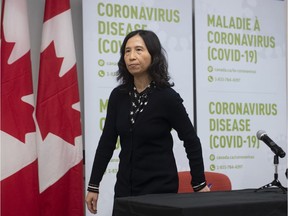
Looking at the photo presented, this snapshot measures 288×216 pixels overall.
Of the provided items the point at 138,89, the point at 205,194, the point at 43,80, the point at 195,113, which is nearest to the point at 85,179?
the point at 43,80

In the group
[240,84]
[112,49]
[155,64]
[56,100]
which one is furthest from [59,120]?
[240,84]

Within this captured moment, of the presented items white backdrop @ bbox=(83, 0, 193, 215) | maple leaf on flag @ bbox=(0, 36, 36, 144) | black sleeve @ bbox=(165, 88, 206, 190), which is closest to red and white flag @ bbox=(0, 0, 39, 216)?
maple leaf on flag @ bbox=(0, 36, 36, 144)

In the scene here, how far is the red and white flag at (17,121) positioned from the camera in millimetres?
3354

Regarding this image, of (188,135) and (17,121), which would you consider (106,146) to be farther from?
(17,121)

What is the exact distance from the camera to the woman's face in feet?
7.51

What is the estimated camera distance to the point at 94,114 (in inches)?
151

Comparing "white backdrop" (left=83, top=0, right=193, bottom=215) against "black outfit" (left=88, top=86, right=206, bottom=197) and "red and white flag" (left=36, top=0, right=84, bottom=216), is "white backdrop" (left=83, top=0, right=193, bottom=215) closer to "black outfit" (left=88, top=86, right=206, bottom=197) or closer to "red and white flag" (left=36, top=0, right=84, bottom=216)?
"red and white flag" (left=36, top=0, right=84, bottom=216)

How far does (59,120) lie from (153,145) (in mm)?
1497

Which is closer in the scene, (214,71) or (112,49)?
(112,49)

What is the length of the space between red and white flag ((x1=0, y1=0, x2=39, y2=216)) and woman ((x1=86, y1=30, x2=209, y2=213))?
3.71 feet

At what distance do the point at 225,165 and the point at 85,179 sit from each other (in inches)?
51.5

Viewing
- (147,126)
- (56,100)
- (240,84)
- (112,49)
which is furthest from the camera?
(240,84)

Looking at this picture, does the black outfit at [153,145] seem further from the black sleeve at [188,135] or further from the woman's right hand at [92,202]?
the woman's right hand at [92,202]

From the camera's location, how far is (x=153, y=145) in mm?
2254
